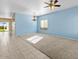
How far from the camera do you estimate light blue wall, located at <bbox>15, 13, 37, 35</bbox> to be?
1111 centimetres

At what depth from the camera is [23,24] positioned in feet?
38.3

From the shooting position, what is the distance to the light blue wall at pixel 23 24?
11.1 metres

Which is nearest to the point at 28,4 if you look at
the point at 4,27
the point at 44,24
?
the point at 44,24

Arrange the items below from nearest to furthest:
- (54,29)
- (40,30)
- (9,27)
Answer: (54,29) → (40,30) → (9,27)

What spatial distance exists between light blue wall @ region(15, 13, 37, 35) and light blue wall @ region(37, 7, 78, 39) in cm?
276

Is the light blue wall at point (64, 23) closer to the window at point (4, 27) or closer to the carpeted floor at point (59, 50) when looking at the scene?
the carpeted floor at point (59, 50)

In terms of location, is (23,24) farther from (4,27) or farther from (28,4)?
(4,27)

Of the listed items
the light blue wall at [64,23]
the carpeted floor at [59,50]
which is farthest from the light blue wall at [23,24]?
the carpeted floor at [59,50]

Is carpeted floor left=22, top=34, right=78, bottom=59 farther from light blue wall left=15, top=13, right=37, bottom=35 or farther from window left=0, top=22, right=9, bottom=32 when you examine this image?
window left=0, top=22, right=9, bottom=32

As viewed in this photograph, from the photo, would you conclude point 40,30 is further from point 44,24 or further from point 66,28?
point 66,28

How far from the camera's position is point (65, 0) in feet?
18.6

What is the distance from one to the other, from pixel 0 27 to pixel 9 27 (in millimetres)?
A: 2693

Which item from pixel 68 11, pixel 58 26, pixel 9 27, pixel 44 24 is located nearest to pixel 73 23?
pixel 68 11

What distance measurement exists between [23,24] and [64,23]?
5.57 meters
